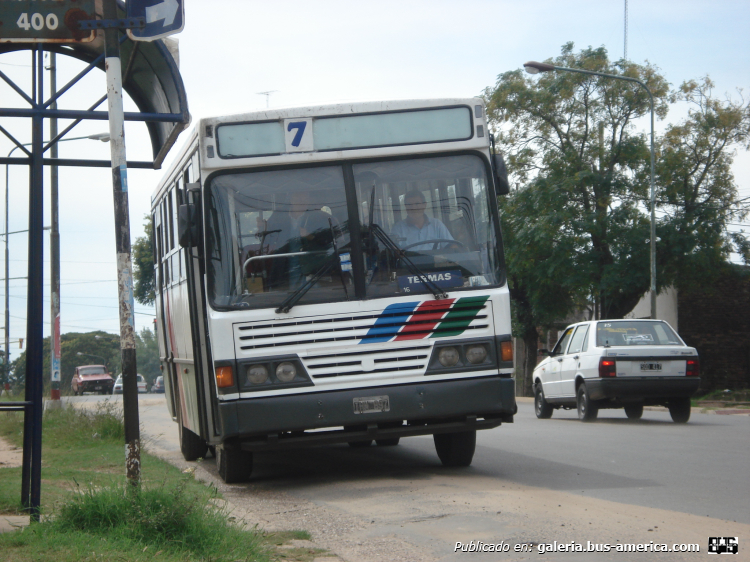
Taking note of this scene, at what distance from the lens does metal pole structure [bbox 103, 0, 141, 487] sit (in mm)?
6398

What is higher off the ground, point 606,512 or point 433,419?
point 433,419

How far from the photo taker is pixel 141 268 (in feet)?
213

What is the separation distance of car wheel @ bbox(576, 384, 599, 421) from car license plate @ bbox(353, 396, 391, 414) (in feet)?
29.2

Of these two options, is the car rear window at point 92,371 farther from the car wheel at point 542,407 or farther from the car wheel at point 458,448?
the car wheel at point 458,448

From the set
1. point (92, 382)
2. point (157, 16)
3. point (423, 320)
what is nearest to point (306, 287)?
point (423, 320)

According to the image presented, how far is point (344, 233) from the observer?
8.56 m

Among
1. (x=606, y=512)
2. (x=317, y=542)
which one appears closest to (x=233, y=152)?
(x=317, y=542)

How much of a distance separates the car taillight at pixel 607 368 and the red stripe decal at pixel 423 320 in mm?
8175

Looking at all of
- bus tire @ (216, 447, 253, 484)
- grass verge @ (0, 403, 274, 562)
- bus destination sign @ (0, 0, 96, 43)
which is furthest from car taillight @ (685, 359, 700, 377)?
bus destination sign @ (0, 0, 96, 43)

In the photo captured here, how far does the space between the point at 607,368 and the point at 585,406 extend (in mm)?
1154

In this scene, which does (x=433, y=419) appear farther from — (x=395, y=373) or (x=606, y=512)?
Result: (x=606, y=512)

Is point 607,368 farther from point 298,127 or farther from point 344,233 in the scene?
point 298,127

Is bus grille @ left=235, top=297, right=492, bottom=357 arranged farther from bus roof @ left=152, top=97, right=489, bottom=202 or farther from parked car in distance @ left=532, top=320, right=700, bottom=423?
parked car in distance @ left=532, top=320, right=700, bottom=423

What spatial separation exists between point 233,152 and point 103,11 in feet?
6.57
